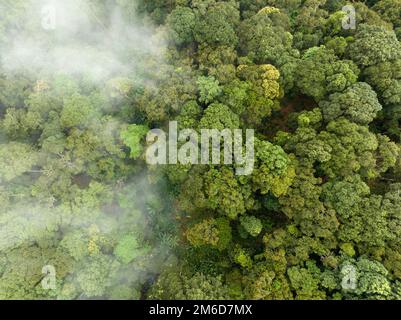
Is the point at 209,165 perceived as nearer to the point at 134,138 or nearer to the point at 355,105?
the point at 134,138

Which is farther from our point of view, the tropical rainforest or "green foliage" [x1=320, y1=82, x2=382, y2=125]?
"green foliage" [x1=320, y1=82, x2=382, y2=125]

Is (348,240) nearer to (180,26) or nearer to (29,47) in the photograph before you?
(180,26)

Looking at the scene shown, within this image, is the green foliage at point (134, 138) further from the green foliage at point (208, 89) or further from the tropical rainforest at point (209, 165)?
the green foliage at point (208, 89)

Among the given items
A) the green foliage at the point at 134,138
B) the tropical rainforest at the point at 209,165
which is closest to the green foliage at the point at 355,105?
the tropical rainforest at the point at 209,165

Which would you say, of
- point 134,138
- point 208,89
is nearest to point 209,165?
point 208,89

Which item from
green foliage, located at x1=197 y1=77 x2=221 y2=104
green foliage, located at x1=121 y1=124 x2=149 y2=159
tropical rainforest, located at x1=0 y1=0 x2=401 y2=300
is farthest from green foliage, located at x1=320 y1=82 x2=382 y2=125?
green foliage, located at x1=121 y1=124 x2=149 y2=159

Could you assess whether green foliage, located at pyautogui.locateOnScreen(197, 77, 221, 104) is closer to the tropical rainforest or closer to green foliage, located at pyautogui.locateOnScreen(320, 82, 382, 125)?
the tropical rainforest

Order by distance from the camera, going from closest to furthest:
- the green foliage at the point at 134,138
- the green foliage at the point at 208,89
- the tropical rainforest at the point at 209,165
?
the tropical rainforest at the point at 209,165, the green foliage at the point at 208,89, the green foliage at the point at 134,138
